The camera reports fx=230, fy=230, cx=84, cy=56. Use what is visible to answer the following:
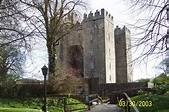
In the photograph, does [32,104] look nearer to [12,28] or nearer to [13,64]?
[13,64]

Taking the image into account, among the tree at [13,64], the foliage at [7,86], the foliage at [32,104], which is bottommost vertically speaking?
the foliage at [32,104]

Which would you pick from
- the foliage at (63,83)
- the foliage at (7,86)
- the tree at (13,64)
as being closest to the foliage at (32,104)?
the foliage at (7,86)

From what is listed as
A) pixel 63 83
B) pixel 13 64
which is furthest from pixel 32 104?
pixel 63 83

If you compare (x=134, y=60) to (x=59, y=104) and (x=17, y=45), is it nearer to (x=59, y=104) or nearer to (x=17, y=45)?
(x=17, y=45)

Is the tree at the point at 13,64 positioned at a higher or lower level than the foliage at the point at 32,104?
higher

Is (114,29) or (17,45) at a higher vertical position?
(114,29)

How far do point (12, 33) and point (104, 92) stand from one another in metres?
18.2

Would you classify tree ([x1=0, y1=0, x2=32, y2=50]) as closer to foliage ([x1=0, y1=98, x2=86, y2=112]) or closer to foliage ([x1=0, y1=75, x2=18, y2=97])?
foliage ([x1=0, y1=98, x2=86, y2=112])

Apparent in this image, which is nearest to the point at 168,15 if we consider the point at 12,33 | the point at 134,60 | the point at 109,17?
the point at 134,60

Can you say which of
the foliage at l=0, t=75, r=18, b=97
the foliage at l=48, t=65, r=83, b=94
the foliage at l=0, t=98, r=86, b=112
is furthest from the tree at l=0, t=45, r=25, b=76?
the foliage at l=48, t=65, r=83, b=94

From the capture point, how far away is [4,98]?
693 inches

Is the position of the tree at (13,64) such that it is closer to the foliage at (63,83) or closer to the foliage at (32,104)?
the foliage at (32,104)

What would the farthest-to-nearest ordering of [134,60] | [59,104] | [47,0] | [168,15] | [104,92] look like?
[104,92] → [47,0] → [59,104] → [134,60] → [168,15]

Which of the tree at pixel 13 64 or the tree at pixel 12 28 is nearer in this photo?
the tree at pixel 12 28
